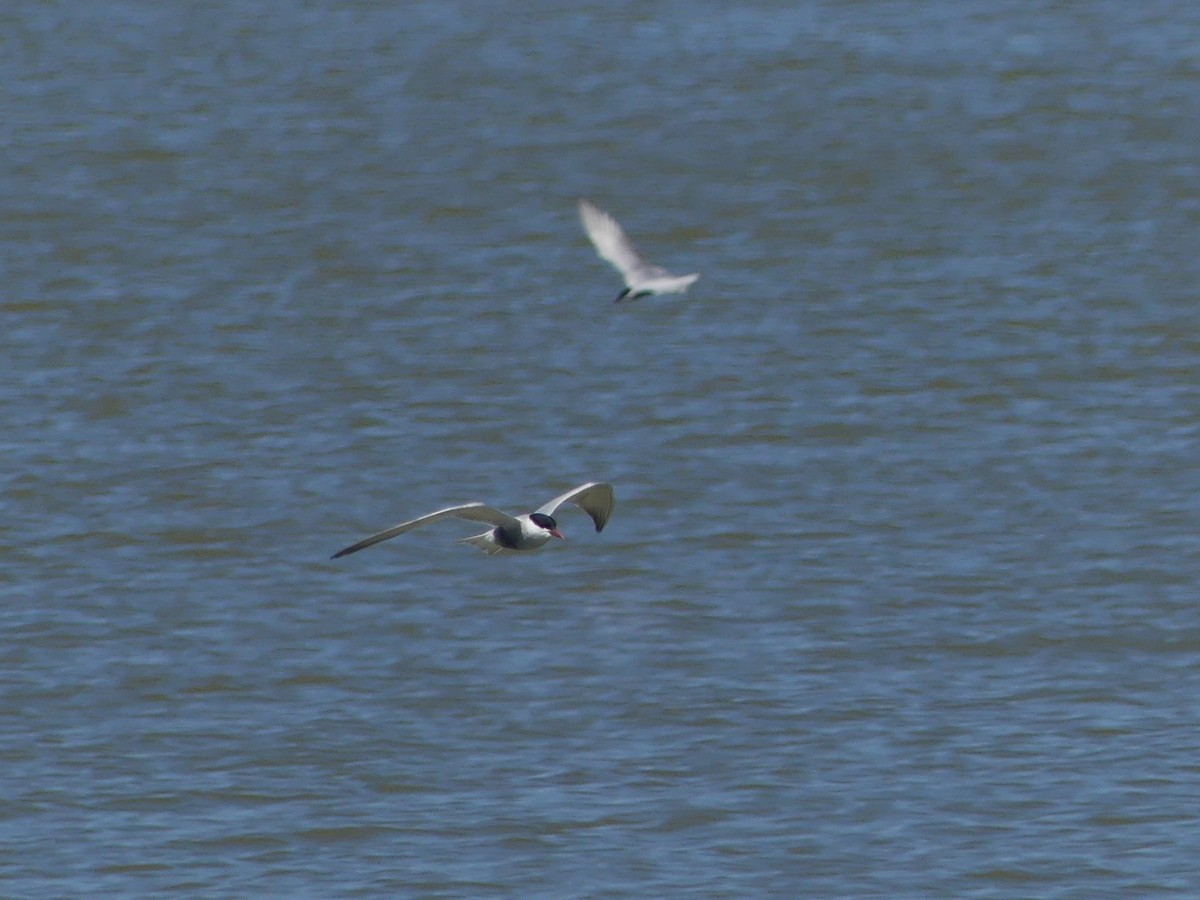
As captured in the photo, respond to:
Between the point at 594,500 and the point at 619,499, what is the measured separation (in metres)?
3.64

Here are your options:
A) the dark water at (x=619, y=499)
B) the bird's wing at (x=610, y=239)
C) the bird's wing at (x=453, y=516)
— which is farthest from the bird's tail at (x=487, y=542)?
the bird's wing at (x=610, y=239)

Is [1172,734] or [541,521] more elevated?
[541,521]

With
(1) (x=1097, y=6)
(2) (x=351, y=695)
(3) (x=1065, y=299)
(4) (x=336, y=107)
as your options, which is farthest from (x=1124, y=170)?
(2) (x=351, y=695)

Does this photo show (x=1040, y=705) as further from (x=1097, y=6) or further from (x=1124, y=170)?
(x=1097, y=6)

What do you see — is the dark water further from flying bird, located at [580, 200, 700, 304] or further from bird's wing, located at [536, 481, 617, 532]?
flying bird, located at [580, 200, 700, 304]

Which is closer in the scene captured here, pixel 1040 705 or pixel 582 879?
pixel 582 879

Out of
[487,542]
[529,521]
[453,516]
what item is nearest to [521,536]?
[529,521]

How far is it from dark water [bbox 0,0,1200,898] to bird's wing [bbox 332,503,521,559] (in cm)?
121

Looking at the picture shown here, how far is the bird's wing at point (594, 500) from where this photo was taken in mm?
13523

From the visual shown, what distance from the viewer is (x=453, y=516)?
1244cm

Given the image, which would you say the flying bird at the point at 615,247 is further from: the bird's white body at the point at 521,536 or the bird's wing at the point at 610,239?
the bird's white body at the point at 521,536

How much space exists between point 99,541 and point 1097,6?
2892cm

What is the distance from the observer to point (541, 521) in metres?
13.3

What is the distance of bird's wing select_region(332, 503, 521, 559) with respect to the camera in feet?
38.9
